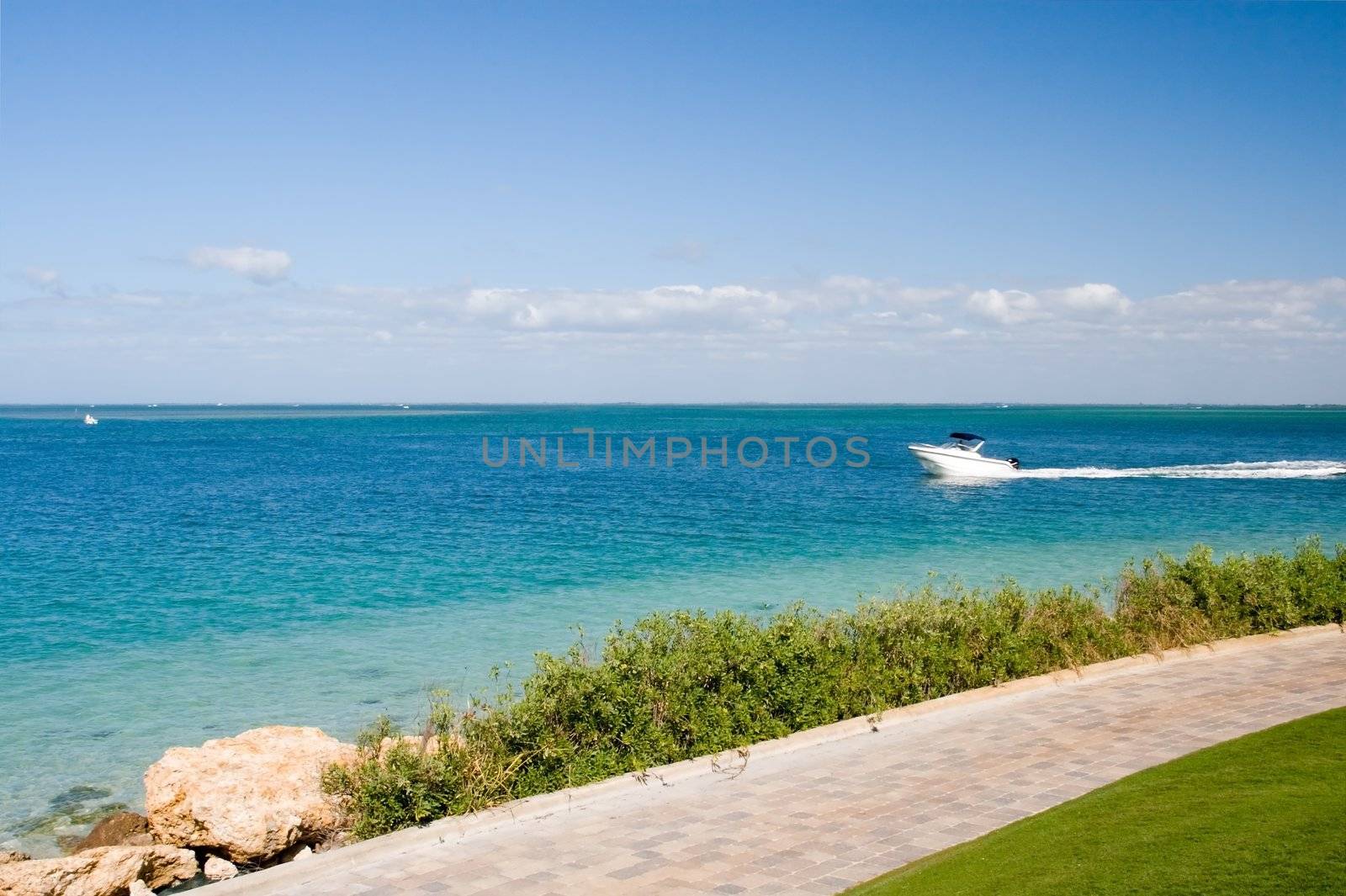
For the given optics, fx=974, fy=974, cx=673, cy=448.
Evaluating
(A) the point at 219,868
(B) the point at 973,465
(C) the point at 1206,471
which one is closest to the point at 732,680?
(A) the point at 219,868

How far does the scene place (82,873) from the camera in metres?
8.73

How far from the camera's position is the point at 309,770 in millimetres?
10875

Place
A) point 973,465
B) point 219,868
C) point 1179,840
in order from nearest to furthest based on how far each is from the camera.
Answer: point 1179,840
point 219,868
point 973,465

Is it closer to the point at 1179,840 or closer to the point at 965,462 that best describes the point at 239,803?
the point at 1179,840

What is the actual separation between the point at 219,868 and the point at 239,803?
0.69 meters

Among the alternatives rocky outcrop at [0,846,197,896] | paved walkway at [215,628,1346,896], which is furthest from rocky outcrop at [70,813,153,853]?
paved walkway at [215,628,1346,896]

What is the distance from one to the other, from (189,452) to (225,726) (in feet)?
279

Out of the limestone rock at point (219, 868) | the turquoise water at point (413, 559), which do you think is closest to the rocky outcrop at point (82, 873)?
the limestone rock at point (219, 868)

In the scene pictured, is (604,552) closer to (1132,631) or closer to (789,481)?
(1132,631)

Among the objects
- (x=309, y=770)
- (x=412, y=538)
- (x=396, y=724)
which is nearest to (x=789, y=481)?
(x=412, y=538)

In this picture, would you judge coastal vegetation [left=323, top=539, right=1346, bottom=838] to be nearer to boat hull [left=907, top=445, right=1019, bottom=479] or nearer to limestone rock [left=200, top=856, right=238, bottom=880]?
limestone rock [left=200, top=856, right=238, bottom=880]

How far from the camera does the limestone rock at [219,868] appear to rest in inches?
396

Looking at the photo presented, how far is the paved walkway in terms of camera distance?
775 cm

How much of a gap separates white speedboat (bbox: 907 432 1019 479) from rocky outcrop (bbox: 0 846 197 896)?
5327cm
